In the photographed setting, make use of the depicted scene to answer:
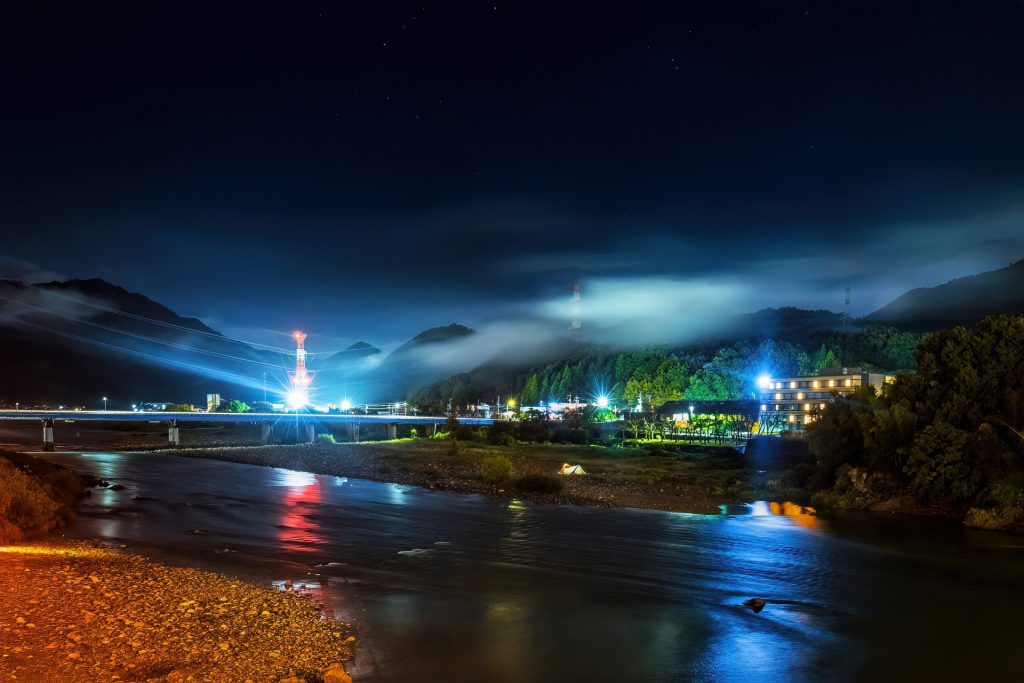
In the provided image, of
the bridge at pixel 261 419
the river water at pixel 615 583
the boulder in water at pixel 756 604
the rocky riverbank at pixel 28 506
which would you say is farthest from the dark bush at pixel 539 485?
the bridge at pixel 261 419

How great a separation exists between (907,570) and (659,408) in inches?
4667

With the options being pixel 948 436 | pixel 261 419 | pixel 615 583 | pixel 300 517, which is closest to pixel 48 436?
pixel 261 419

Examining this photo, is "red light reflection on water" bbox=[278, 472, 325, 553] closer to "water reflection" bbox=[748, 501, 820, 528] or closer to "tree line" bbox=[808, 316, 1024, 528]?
"water reflection" bbox=[748, 501, 820, 528]

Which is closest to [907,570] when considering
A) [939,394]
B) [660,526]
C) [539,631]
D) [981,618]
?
[981,618]

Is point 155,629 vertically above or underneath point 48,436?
underneath

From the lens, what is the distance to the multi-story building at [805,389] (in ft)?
419

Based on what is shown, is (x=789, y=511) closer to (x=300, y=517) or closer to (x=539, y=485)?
(x=539, y=485)

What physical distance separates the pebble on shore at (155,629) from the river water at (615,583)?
1172mm

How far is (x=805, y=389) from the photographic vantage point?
451 ft

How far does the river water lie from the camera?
566 inches

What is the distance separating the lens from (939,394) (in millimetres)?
39875

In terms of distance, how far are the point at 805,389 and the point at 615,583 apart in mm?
128657

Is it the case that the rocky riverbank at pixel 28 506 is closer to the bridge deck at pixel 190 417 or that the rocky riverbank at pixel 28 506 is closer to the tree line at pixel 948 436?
the tree line at pixel 948 436

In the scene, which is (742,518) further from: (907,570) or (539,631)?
(539,631)
